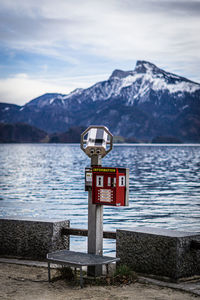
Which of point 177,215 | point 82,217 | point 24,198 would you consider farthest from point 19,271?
point 24,198

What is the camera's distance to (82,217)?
2328cm

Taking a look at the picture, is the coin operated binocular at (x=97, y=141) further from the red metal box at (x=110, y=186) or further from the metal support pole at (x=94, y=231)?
the metal support pole at (x=94, y=231)

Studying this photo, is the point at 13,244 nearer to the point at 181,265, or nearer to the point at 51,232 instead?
the point at 51,232

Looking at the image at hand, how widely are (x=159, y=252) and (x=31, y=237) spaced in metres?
2.30

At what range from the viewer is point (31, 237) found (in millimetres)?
8383

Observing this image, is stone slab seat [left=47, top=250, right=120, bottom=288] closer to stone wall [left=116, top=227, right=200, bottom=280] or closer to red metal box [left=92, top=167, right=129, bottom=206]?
stone wall [left=116, top=227, right=200, bottom=280]

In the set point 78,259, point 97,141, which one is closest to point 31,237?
point 78,259

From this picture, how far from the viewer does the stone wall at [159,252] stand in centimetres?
696

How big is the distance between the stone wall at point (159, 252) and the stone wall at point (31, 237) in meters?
1.22

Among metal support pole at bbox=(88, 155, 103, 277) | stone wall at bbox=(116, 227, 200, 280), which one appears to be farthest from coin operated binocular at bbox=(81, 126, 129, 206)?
stone wall at bbox=(116, 227, 200, 280)

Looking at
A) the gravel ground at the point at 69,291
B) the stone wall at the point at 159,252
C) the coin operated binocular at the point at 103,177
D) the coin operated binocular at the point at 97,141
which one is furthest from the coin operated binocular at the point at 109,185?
the gravel ground at the point at 69,291

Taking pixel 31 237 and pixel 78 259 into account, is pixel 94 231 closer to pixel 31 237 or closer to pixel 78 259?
pixel 78 259

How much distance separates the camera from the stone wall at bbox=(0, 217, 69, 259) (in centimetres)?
827

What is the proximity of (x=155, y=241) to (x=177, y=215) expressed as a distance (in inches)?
694
